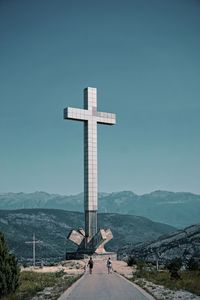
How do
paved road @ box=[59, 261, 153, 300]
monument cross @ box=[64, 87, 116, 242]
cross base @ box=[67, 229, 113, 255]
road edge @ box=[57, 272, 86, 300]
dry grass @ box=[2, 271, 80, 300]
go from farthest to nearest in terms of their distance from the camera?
1. monument cross @ box=[64, 87, 116, 242]
2. cross base @ box=[67, 229, 113, 255]
3. dry grass @ box=[2, 271, 80, 300]
4. road edge @ box=[57, 272, 86, 300]
5. paved road @ box=[59, 261, 153, 300]

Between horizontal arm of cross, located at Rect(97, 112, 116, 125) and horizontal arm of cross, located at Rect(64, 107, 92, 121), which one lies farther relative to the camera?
horizontal arm of cross, located at Rect(97, 112, 116, 125)

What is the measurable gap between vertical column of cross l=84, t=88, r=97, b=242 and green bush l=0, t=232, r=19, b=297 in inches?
947

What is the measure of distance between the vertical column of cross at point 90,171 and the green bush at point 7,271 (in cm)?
2404

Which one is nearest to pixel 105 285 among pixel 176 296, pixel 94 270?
pixel 176 296

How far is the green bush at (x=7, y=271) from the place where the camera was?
20270 mm

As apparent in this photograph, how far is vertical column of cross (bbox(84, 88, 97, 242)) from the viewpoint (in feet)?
148

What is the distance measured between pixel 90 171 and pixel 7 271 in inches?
988

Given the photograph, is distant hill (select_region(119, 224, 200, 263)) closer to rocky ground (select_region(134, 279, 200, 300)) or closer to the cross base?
the cross base

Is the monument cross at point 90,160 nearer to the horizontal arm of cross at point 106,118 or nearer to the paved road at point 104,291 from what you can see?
the horizontal arm of cross at point 106,118

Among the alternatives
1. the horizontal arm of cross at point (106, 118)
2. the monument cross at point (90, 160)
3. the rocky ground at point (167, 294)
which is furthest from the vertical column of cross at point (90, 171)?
the rocky ground at point (167, 294)

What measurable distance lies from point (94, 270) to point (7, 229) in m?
167

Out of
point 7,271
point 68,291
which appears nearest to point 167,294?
point 68,291

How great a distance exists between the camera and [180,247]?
63.7 meters

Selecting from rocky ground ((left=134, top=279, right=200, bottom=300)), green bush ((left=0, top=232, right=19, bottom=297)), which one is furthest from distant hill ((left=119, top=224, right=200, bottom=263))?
green bush ((left=0, top=232, right=19, bottom=297))
